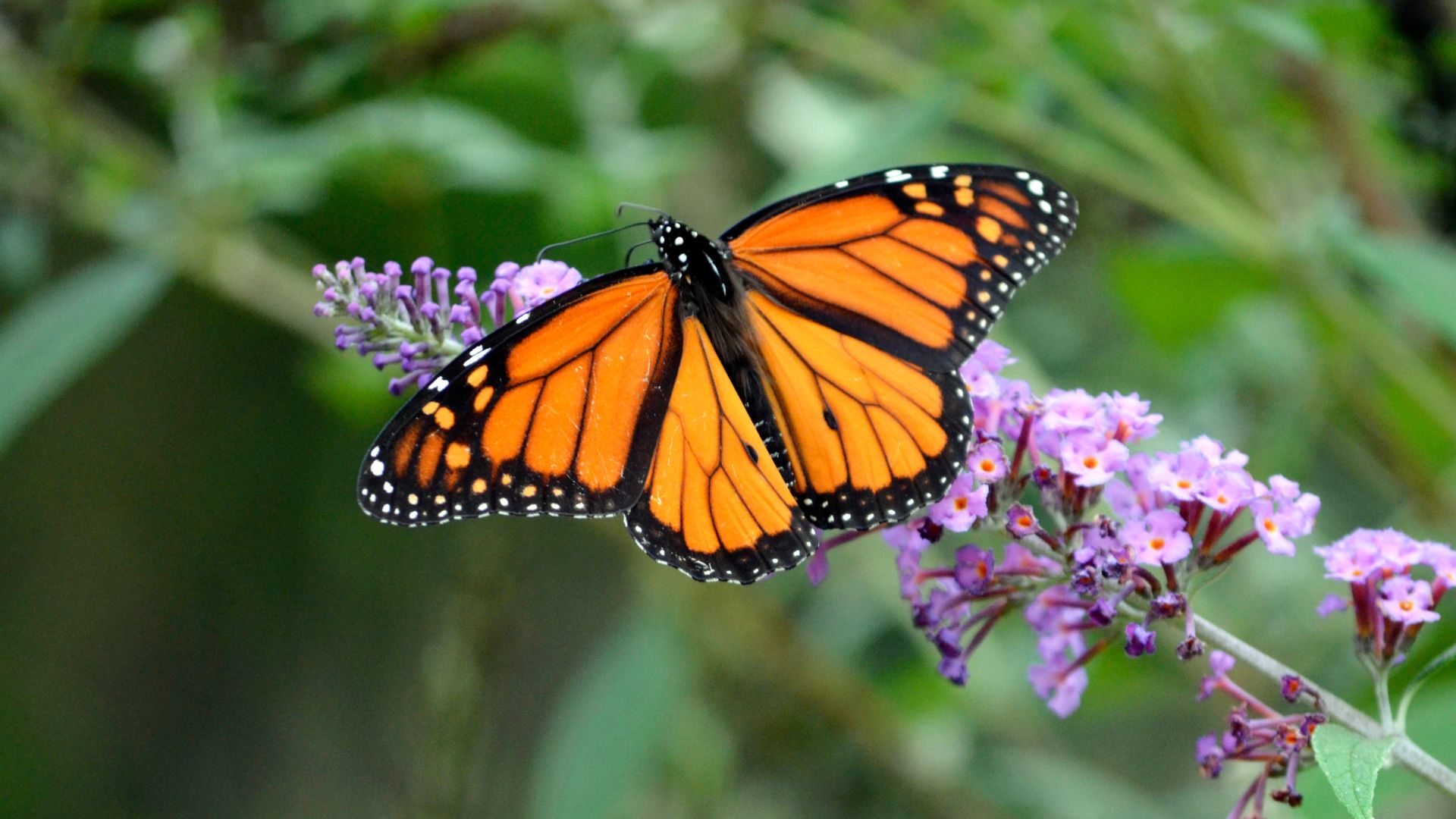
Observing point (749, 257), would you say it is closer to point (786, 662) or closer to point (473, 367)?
point (473, 367)

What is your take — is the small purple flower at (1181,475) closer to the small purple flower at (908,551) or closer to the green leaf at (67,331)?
the small purple flower at (908,551)

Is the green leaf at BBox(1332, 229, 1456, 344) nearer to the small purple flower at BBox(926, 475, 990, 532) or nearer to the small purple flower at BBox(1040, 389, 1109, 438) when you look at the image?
the small purple flower at BBox(1040, 389, 1109, 438)

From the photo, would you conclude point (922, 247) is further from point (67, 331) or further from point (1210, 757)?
point (67, 331)

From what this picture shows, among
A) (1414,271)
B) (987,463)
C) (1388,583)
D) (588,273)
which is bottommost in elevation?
(1388,583)

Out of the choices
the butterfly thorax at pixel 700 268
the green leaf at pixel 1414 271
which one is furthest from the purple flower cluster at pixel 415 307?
the green leaf at pixel 1414 271

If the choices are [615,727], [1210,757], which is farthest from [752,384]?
[615,727]

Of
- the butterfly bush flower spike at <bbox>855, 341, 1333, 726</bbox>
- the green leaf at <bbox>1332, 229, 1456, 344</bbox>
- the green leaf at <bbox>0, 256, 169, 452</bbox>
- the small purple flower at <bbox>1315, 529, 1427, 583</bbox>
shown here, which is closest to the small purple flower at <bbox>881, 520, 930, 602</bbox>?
the butterfly bush flower spike at <bbox>855, 341, 1333, 726</bbox>

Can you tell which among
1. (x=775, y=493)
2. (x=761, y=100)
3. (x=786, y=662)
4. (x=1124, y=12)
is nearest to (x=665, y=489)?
(x=775, y=493)
